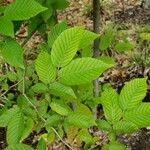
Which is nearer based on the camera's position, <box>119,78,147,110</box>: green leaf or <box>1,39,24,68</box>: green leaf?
<box>119,78,147,110</box>: green leaf

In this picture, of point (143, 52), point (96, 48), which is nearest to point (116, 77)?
point (143, 52)

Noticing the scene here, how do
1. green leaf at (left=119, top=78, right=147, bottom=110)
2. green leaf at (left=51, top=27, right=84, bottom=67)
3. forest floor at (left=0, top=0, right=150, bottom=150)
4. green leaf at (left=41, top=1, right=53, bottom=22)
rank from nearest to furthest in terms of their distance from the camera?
green leaf at (left=51, top=27, right=84, bottom=67) → green leaf at (left=119, top=78, right=147, bottom=110) → green leaf at (left=41, top=1, right=53, bottom=22) → forest floor at (left=0, top=0, right=150, bottom=150)

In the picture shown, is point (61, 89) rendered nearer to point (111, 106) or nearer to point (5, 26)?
point (111, 106)

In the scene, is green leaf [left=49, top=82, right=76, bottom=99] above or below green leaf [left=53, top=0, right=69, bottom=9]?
below

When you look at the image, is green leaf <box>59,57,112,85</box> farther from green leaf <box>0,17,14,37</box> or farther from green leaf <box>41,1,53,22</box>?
green leaf <box>41,1,53,22</box>

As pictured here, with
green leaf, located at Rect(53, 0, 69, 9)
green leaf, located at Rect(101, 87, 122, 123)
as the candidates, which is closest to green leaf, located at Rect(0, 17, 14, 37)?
green leaf, located at Rect(101, 87, 122, 123)

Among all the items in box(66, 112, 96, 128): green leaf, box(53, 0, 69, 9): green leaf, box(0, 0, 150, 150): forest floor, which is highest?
box(53, 0, 69, 9): green leaf

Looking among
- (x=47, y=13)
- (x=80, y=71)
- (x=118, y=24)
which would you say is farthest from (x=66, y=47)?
(x=118, y=24)

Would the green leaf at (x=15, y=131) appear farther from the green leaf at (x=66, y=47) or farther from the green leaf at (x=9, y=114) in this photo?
the green leaf at (x=66, y=47)
